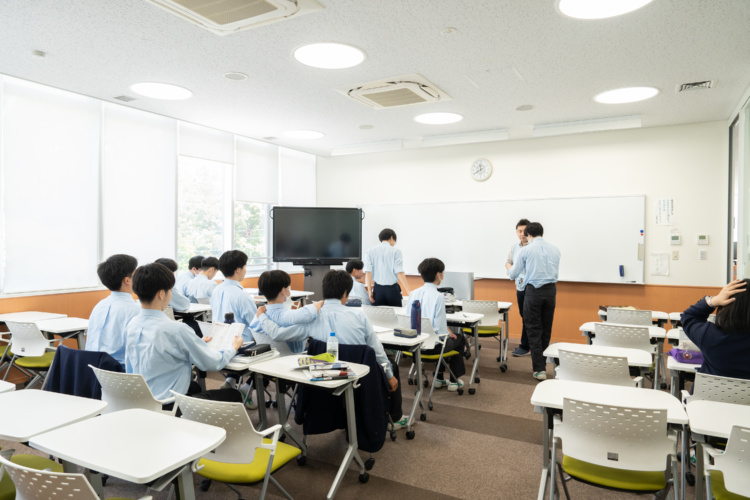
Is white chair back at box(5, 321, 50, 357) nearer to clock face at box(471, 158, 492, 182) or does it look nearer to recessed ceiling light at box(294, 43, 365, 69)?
recessed ceiling light at box(294, 43, 365, 69)

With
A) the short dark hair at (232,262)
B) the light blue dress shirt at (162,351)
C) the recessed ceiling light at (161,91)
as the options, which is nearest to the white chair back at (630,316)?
the short dark hair at (232,262)

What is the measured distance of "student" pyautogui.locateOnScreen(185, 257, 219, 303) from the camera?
574 cm

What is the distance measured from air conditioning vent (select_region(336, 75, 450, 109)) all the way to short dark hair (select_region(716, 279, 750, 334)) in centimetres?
332

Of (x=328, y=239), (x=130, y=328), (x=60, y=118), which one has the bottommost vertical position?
(x=130, y=328)

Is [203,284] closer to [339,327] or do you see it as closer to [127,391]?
[339,327]

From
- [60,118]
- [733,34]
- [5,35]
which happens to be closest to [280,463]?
[5,35]

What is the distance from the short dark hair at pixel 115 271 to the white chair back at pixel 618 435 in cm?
285

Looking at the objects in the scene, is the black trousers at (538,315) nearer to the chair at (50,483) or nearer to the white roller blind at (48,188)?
the chair at (50,483)

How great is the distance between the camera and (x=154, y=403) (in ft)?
7.92

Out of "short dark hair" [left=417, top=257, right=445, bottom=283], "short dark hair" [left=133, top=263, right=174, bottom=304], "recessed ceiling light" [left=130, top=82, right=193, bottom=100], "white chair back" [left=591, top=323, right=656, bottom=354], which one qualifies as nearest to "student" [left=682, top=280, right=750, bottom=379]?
"white chair back" [left=591, top=323, right=656, bottom=354]

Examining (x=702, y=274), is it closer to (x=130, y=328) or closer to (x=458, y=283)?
(x=458, y=283)

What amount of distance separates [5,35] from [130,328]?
2.93m

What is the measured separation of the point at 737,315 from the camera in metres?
2.44

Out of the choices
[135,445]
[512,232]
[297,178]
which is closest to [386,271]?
[512,232]
